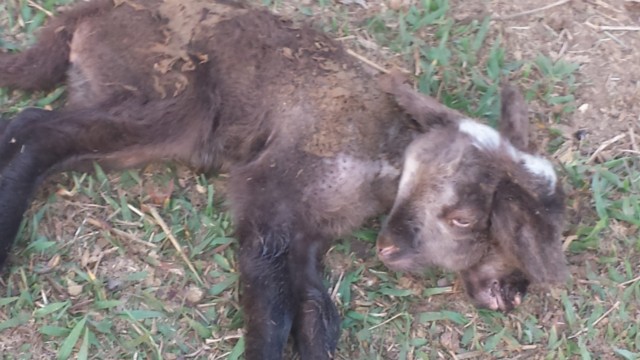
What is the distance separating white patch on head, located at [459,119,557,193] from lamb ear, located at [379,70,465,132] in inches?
3.0

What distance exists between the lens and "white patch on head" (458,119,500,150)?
394cm

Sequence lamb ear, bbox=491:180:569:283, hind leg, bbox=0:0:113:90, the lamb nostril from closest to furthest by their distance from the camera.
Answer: lamb ear, bbox=491:180:569:283
the lamb nostril
hind leg, bbox=0:0:113:90

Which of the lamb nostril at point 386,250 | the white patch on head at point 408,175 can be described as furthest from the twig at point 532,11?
the lamb nostril at point 386,250

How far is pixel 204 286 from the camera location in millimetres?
3947

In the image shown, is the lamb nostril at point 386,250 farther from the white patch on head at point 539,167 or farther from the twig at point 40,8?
the twig at point 40,8

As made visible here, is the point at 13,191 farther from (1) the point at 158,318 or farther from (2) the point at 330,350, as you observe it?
(2) the point at 330,350

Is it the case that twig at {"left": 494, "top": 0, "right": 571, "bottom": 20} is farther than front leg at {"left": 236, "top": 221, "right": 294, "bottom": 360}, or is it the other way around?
twig at {"left": 494, "top": 0, "right": 571, "bottom": 20}

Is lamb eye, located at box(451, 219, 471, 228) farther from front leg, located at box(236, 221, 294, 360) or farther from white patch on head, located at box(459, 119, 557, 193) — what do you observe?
front leg, located at box(236, 221, 294, 360)

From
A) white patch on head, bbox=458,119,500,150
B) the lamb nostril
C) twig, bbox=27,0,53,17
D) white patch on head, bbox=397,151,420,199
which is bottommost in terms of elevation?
the lamb nostril

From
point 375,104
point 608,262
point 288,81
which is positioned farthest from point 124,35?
point 608,262

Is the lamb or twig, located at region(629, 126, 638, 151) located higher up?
the lamb

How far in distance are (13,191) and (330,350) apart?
1.55 meters

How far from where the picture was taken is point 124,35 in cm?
407

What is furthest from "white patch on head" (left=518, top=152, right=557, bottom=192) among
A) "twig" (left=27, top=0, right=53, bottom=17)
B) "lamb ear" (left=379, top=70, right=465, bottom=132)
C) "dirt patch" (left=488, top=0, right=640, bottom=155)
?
"twig" (left=27, top=0, right=53, bottom=17)
